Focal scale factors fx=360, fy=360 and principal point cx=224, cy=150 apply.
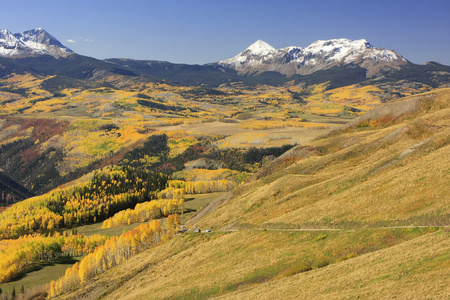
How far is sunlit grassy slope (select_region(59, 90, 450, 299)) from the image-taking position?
4491 cm

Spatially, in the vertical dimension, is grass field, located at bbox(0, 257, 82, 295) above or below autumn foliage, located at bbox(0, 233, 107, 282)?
below

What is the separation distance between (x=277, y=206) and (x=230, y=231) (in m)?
14.7

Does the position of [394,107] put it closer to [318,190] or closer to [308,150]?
[308,150]

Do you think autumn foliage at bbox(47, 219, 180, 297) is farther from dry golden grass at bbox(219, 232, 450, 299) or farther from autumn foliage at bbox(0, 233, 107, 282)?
dry golden grass at bbox(219, 232, 450, 299)

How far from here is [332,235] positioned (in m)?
68.7

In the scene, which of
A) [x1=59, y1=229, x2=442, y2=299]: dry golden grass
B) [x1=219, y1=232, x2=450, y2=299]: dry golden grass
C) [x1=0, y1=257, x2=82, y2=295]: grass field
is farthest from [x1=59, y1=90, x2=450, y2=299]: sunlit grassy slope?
[x1=0, y1=257, x2=82, y2=295]: grass field

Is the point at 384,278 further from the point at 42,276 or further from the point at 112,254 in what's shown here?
the point at 42,276

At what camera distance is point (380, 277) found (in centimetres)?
4241

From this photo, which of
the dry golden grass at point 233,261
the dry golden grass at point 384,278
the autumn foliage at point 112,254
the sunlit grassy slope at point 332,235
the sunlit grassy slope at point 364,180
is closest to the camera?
the dry golden grass at point 384,278

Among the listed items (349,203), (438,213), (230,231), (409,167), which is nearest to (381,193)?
(349,203)

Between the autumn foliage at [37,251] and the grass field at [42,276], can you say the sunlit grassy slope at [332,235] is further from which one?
the autumn foliage at [37,251]

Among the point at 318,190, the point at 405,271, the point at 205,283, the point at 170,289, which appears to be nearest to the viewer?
the point at 405,271

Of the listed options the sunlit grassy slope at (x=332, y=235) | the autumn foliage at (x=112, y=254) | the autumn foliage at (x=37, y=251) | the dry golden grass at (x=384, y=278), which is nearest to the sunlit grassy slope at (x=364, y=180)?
the sunlit grassy slope at (x=332, y=235)

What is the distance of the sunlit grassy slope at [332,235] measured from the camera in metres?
44.9
